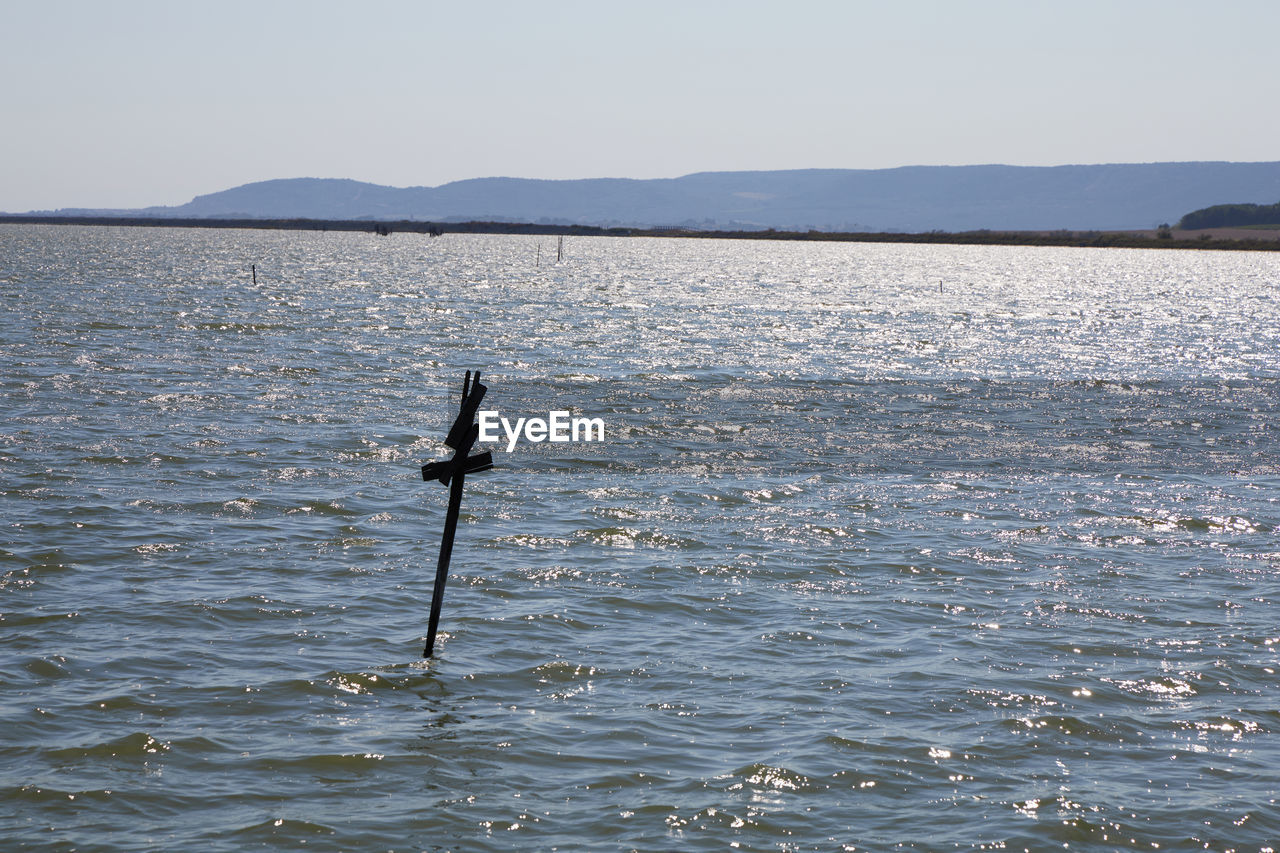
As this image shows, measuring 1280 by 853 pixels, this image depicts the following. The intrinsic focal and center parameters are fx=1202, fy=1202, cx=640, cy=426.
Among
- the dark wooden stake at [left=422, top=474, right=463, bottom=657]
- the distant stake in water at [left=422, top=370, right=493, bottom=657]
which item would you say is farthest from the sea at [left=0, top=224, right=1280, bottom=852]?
the distant stake in water at [left=422, top=370, right=493, bottom=657]

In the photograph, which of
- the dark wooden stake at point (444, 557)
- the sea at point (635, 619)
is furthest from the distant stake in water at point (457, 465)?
the sea at point (635, 619)

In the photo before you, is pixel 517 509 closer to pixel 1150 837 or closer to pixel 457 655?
pixel 457 655

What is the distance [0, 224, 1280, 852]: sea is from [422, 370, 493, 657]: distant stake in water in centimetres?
Result: 79

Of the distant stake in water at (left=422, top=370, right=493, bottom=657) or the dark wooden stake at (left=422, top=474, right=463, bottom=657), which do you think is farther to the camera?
the dark wooden stake at (left=422, top=474, right=463, bottom=657)

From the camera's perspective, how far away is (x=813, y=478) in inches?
977

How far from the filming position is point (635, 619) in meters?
15.3

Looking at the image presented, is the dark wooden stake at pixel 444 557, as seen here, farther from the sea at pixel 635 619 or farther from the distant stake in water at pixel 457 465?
the sea at pixel 635 619

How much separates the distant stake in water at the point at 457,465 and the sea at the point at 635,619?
793mm

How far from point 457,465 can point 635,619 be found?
385 centimetres

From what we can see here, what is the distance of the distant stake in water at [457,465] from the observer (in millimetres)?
12000

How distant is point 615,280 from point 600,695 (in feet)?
320

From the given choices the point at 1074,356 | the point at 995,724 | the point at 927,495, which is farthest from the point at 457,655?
the point at 1074,356

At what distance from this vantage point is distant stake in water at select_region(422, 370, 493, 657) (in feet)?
39.4

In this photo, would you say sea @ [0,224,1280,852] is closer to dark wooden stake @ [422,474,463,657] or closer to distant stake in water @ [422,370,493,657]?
dark wooden stake @ [422,474,463,657]
